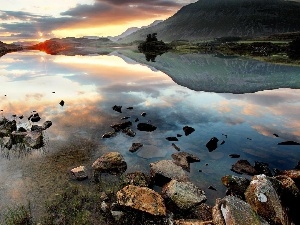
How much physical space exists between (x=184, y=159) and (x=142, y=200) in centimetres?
619

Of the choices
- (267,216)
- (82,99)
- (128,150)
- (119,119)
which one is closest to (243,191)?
(267,216)

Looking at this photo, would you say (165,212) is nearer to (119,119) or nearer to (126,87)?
(119,119)

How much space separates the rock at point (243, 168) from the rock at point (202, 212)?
14.7 feet

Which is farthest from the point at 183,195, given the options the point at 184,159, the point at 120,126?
the point at 120,126

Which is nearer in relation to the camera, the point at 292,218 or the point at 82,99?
the point at 292,218

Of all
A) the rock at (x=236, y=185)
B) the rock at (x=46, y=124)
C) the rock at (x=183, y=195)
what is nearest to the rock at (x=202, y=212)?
the rock at (x=183, y=195)

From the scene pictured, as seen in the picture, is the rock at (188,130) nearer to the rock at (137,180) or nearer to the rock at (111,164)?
the rock at (111,164)

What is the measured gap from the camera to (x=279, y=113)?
26812mm

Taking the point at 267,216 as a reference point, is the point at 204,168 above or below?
below

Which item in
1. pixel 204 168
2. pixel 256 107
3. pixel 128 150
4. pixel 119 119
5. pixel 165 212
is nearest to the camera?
pixel 165 212

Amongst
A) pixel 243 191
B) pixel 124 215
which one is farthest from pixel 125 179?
pixel 243 191

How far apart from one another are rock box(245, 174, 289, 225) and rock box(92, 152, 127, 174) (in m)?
7.15

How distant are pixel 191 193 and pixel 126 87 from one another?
2921 centimetres

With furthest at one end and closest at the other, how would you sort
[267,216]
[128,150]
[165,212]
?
[128,150] < [165,212] < [267,216]
